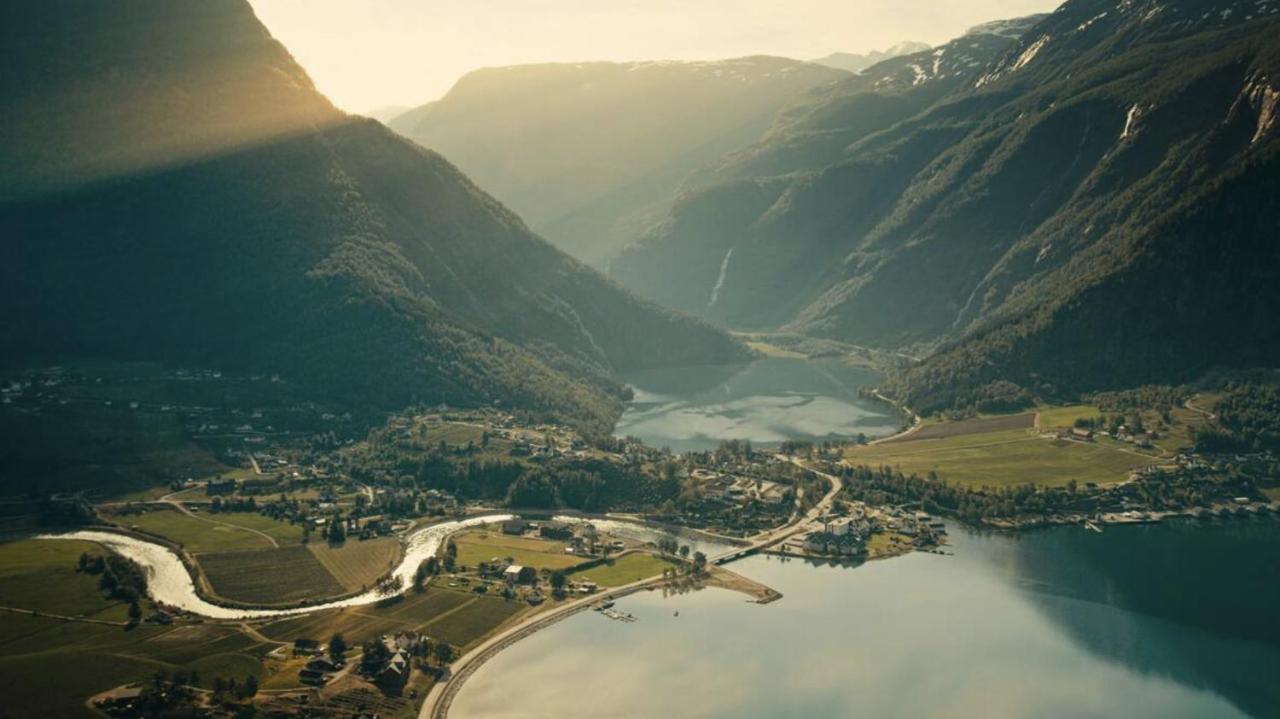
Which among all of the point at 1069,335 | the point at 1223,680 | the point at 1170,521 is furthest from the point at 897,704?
the point at 1069,335

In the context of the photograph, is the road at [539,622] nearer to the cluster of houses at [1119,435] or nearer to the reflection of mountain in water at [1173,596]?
the reflection of mountain in water at [1173,596]

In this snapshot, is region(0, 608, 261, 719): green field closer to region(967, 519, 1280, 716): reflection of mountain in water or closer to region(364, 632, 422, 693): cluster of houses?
region(364, 632, 422, 693): cluster of houses

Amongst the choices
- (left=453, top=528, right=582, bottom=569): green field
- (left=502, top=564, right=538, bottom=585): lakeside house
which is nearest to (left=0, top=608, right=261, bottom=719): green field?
(left=502, top=564, right=538, bottom=585): lakeside house

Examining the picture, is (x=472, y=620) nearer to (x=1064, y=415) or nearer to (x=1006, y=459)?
(x=1006, y=459)

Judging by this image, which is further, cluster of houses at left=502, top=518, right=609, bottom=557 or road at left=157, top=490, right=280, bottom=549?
→ cluster of houses at left=502, top=518, right=609, bottom=557

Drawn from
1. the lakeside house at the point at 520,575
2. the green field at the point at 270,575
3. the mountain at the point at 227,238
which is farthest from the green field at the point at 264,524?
the mountain at the point at 227,238

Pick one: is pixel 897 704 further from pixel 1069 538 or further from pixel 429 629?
pixel 1069 538

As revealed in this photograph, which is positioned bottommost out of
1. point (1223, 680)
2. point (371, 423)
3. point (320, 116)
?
point (1223, 680)
